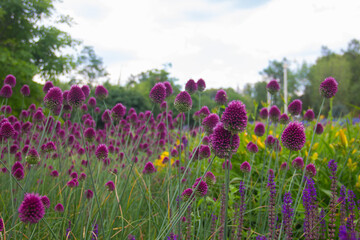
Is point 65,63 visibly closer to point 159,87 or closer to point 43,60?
point 43,60

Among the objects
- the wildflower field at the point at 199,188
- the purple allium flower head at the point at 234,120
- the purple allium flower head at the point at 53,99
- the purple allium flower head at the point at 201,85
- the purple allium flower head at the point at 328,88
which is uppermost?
the purple allium flower head at the point at 328,88

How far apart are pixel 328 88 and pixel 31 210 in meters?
1.97

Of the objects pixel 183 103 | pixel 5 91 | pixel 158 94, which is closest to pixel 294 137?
pixel 183 103

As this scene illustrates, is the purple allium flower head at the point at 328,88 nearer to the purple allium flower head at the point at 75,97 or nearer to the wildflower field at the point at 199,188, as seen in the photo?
the wildflower field at the point at 199,188

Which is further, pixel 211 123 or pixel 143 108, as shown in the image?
pixel 143 108

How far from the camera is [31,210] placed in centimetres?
115

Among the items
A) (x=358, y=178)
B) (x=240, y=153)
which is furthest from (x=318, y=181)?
(x=240, y=153)

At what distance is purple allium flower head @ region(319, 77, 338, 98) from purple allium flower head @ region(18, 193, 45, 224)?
1.91m

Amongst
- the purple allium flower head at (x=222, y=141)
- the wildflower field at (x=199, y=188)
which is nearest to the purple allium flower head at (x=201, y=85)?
the wildflower field at (x=199, y=188)

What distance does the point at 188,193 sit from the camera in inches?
65.4

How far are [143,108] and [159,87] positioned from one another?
14.5 meters

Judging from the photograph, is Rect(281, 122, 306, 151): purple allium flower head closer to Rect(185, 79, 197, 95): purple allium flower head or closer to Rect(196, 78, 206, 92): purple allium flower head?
Rect(185, 79, 197, 95): purple allium flower head

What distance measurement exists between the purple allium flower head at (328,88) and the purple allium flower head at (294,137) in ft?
2.10

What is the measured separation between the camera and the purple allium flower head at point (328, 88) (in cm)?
203
